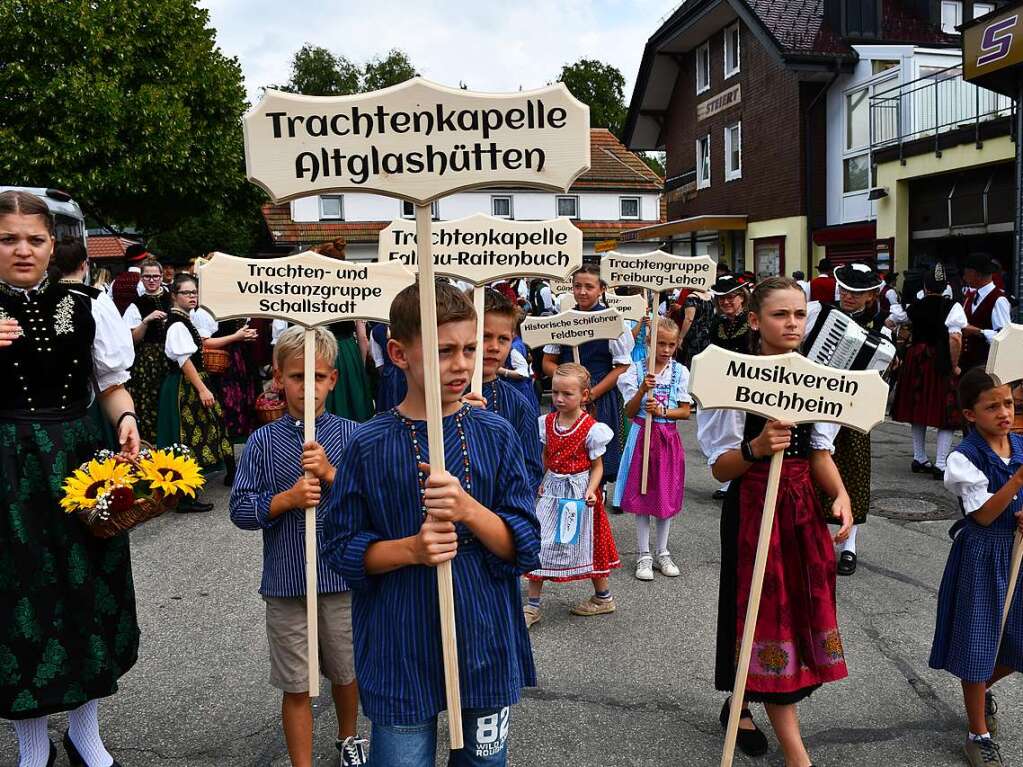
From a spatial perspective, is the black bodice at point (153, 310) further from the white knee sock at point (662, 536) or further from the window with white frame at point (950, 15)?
the window with white frame at point (950, 15)

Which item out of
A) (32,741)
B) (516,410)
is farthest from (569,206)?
(32,741)

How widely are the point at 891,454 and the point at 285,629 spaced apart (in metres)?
7.52

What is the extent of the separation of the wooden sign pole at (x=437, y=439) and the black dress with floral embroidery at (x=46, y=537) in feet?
5.11

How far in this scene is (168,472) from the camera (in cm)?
309

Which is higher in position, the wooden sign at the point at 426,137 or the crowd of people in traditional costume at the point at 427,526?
the wooden sign at the point at 426,137

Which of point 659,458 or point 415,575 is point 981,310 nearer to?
point 659,458

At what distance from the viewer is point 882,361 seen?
4.12 m

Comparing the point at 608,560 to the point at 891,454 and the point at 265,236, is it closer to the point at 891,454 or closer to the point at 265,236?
the point at 891,454

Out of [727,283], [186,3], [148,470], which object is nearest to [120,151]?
[186,3]

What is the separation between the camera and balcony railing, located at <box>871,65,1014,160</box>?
15.2m

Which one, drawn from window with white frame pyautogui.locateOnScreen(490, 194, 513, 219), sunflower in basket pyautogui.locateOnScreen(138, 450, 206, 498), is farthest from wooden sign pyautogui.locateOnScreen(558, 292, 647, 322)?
window with white frame pyautogui.locateOnScreen(490, 194, 513, 219)

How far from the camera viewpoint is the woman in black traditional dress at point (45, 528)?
294 cm

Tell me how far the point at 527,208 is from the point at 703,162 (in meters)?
11.7

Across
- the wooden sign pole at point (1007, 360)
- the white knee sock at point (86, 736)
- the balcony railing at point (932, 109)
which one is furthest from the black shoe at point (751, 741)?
the balcony railing at point (932, 109)
